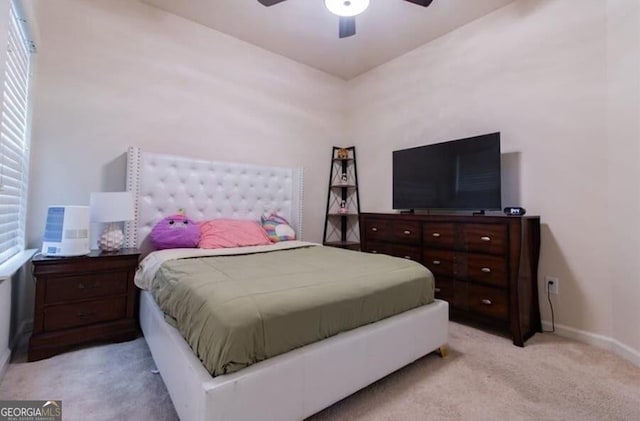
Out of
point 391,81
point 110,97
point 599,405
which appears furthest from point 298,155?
point 599,405

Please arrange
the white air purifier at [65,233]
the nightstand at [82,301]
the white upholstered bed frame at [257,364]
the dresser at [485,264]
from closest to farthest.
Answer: the white upholstered bed frame at [257,364] → the nightstand at [82,301] → the white air purifier at [65,233] → the dresser at [485,264]

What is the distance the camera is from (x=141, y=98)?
9.22 feet

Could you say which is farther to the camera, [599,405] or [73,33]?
[73,33]

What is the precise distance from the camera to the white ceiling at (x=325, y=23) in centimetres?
282

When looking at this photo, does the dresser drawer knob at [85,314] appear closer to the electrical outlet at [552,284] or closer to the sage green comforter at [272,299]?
the sage green comforter at [272,299]

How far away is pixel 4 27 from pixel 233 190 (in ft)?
6.52

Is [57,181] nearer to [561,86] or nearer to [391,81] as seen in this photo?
[391,81]

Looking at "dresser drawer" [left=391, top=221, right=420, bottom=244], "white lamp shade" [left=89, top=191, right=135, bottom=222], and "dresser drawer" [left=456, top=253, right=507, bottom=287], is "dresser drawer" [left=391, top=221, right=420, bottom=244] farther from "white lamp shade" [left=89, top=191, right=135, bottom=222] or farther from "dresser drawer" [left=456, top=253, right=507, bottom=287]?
"white lamp shade" [left=89, top=191, right=135, bottom=222]

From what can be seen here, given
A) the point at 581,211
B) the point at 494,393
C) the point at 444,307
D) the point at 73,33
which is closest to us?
the point at 494,393

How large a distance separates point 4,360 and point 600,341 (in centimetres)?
406

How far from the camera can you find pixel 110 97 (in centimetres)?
265

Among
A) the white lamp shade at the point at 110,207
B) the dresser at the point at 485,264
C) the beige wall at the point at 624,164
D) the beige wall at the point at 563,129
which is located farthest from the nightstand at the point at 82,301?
the beige wall at the point at 624,164

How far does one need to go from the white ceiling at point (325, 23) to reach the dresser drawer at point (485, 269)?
2351 mm

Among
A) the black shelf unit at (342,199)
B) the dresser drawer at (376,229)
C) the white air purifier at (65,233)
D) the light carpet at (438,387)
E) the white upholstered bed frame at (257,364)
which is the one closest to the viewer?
the white upholstered bed frame at (257,364)
